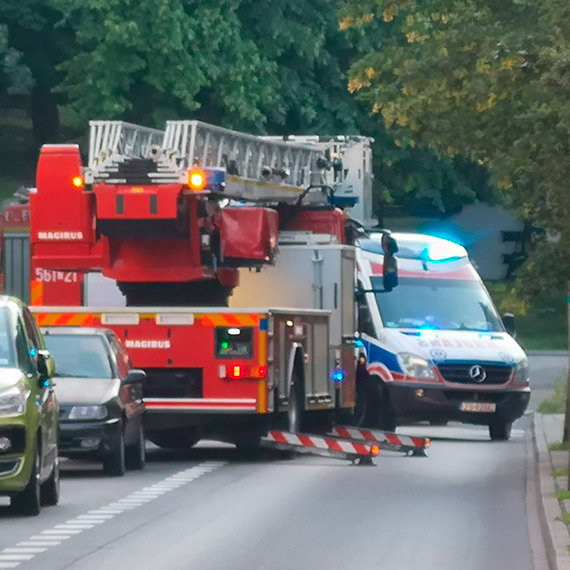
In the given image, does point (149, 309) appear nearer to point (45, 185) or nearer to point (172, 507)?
point (45, 185)

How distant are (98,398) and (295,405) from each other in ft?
14.2

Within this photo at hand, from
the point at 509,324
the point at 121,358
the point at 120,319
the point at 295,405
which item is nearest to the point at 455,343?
the point at 509,324

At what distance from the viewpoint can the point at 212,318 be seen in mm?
22891

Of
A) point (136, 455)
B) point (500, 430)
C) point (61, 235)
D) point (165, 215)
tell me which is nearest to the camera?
point (136, 455)

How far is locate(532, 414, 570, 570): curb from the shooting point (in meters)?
13.0

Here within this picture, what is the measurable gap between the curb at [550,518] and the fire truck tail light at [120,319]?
4.62m

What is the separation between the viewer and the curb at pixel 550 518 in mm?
13016

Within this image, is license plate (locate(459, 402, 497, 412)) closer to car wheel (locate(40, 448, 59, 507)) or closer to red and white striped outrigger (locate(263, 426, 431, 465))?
red and white striped outrigger (locate(263, 426, 431, 465))

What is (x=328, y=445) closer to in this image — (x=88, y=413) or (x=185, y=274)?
(x=185, y=274)

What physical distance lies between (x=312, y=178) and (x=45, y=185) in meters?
6.01

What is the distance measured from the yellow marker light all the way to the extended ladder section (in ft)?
0.18

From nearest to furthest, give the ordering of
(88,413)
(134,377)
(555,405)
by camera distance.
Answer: (88,413) → (134,377) → (555,405)

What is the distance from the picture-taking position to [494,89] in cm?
2000

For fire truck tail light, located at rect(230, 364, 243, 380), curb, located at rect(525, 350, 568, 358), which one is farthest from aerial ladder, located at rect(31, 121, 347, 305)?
curb, located at rect(525, 350, 568, 358)
